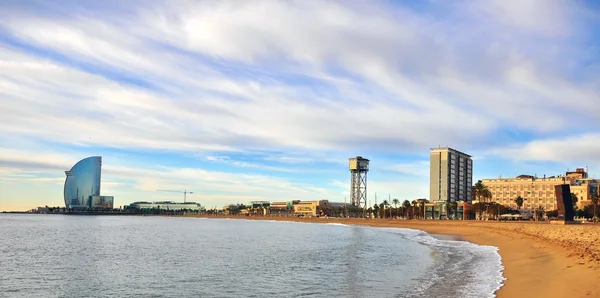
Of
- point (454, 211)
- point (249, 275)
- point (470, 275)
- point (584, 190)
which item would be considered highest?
point (584, 190)

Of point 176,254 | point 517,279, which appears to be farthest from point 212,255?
point 517,279

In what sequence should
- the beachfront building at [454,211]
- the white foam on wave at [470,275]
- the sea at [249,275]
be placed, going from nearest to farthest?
the white foam on wave at [470,275]
the sea at [249,275]
the beachfront building at [454,211]

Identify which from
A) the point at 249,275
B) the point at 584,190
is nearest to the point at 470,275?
the point at 249,275

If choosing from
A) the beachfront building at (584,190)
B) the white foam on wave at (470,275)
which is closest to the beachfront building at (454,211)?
the beachfront building at (584,190)

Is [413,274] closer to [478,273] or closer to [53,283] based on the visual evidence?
[478,273]

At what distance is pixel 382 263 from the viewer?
35594 mm

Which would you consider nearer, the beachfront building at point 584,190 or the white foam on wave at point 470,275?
the white foam on wave at point 470,275

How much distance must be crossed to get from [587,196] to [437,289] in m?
182

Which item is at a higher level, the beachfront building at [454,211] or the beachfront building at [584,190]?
the beachfront building at [584,190]

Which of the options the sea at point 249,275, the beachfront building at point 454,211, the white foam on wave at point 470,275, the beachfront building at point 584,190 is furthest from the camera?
the beachfront building at point 454,211

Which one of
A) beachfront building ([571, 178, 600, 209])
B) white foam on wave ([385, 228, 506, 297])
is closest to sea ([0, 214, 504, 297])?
white foam on wave ([385, 228, 506, 297])

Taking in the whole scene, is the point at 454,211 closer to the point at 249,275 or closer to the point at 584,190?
the point at 584,190

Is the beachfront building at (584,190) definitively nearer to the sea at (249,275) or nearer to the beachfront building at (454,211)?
the beachfront building at (454,211)

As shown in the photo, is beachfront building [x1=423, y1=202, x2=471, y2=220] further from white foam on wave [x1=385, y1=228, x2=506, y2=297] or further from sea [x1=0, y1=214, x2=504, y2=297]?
white foam on wave [x1=385, y1=228, x2=506, y2=297]
